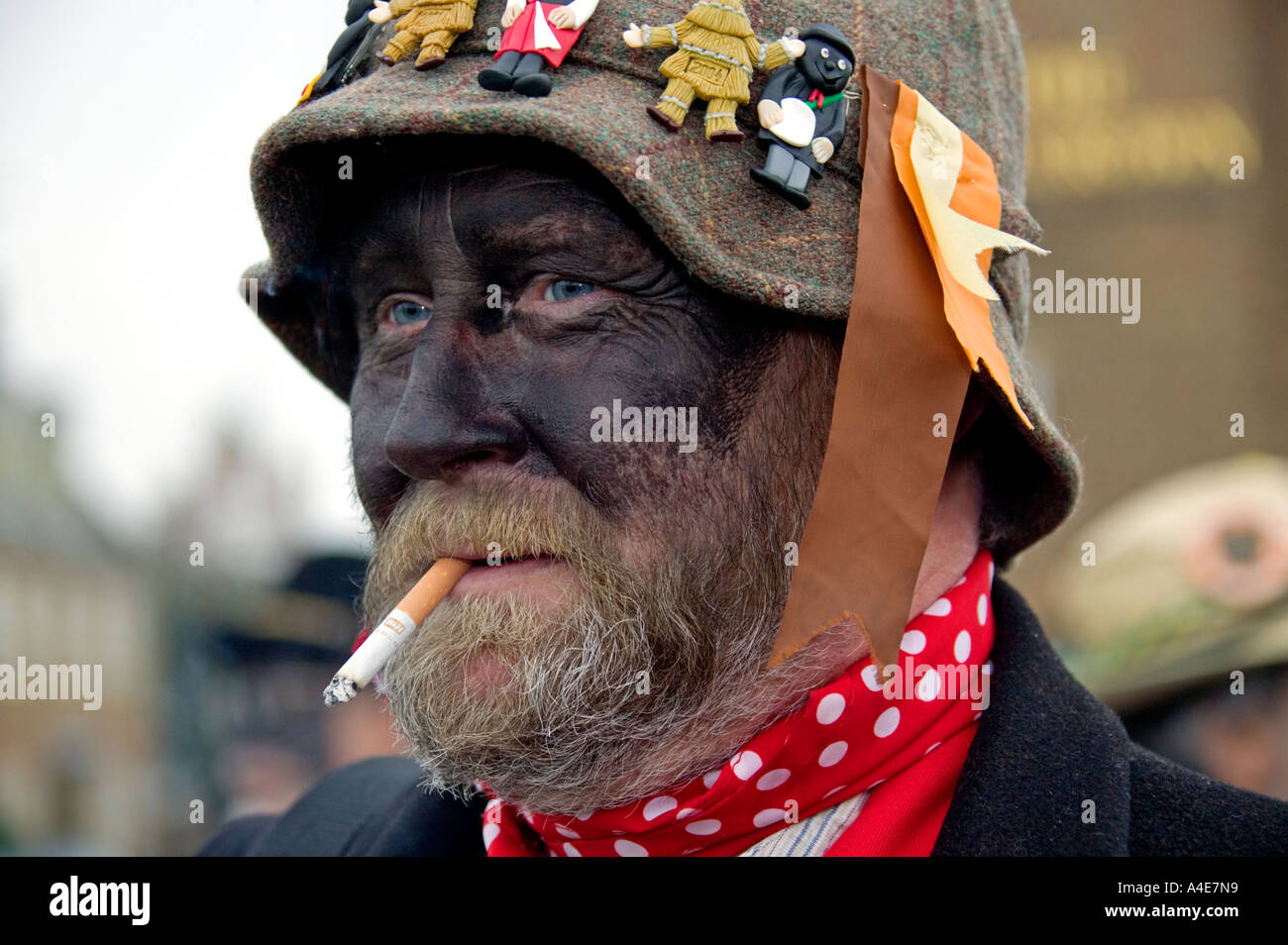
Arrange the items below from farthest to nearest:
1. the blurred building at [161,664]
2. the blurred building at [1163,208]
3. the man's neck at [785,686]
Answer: the blurred building at [1163,208], the blurred building at [161,664], the man's neck at [785,686]

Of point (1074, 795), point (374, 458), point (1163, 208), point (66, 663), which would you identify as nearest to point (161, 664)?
point (66, 663)

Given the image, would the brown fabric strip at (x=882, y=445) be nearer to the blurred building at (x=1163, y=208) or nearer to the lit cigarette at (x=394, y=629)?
the lit cigarette at (x=394, y=629)

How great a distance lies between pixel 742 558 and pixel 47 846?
4.90 meters

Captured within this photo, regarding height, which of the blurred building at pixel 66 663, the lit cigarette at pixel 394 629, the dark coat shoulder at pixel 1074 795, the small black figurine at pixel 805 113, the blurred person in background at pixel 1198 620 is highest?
the small black figurine at pixel 805 113

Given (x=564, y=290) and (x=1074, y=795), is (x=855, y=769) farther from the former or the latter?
(x=564, y=290)

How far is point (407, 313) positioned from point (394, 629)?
0.55 metres

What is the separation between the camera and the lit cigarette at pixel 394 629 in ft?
5.40

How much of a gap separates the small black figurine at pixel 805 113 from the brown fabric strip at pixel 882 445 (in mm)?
109

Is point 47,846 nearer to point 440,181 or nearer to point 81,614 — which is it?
point 81,614

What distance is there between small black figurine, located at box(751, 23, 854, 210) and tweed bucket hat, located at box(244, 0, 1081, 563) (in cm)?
3

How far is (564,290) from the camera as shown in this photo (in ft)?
6.07

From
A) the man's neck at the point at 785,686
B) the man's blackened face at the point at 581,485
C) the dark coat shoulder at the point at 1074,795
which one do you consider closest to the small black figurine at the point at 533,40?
the man's blackened face at the point at 581,485

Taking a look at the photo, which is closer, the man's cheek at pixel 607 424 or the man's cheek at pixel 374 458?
the man's cheek at pixel 607 424
